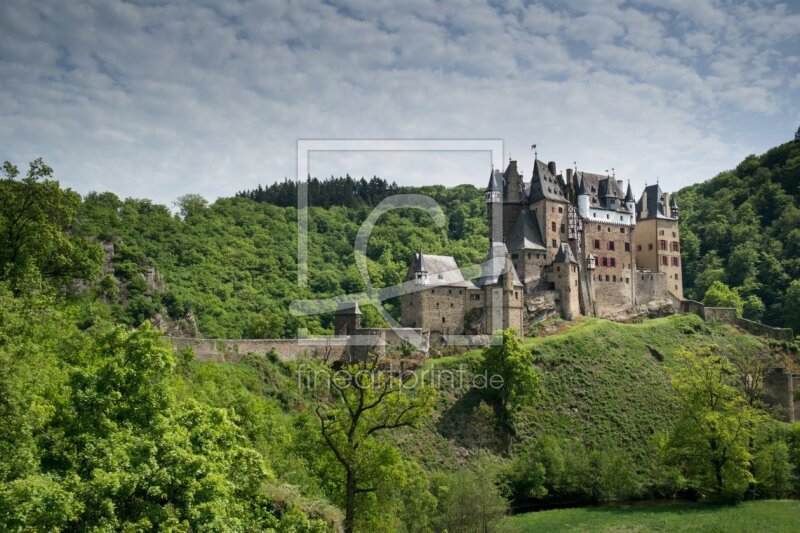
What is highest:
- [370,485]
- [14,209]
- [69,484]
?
[14,209]

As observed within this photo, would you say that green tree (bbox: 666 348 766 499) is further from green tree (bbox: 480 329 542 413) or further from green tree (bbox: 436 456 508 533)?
green tree (bbox: 436 456 508 533)

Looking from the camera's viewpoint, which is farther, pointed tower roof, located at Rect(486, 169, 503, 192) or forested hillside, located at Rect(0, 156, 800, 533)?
pointed tower roof, located at Rect(486, 169, 503, 192)

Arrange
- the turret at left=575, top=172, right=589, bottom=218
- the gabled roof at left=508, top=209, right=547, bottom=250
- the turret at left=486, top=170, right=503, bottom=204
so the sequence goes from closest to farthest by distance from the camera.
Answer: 1. the gabled roof at left=508, top=209, right=547, bottom=250
2. the turret at left=486, top=170, right=503, bottom=204
3. the turret at left=575, top=172, right=589, bottom=218

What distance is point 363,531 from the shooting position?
26.9 m

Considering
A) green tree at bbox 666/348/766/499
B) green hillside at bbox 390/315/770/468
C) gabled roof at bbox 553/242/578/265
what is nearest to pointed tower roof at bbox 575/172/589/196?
gabled roof at bbox 553/242/578/265

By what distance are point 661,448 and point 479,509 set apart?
14.7 m

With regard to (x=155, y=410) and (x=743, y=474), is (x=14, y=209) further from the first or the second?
(x=743, y=474)

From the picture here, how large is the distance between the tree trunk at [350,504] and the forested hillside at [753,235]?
227ft

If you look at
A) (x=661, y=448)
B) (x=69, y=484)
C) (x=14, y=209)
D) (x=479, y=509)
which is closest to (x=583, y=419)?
(x=661, y=448)

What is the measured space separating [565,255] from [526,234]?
12.1 feet

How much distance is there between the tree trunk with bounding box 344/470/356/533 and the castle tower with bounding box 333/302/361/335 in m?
27.5

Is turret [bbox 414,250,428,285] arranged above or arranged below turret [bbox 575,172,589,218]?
below

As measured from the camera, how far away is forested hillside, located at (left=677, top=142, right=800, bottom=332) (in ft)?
291

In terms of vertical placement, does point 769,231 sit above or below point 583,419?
above
